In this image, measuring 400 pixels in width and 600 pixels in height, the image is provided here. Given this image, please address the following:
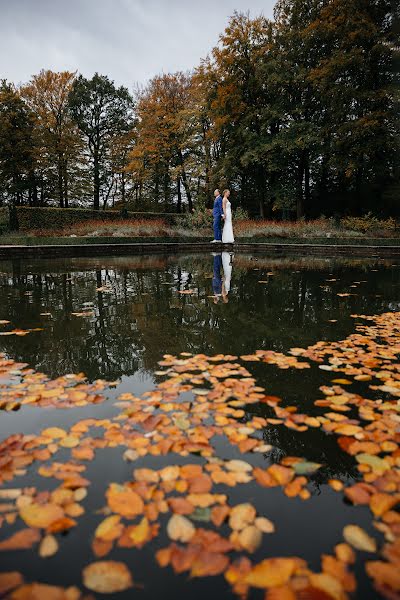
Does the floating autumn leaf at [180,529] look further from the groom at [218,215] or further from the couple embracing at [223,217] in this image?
the groom at [218,215]

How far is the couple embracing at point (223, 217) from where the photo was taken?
45.6ft

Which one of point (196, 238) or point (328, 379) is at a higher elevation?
point (196, 238)

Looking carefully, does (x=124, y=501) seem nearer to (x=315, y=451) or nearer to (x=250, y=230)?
(x=315, y=451)

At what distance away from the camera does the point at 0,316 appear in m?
4.70

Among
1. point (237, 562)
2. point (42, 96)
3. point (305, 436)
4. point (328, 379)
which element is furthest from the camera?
point (42, 96)

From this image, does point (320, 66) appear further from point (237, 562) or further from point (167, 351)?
point (237, 562)

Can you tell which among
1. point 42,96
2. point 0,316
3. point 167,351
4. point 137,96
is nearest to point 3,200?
point 42,96

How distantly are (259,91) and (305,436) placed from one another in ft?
82.2

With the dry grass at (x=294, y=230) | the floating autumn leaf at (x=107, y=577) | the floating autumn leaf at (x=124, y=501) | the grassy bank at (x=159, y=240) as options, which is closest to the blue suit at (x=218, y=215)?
the grassy bank at (x=159, y=240)

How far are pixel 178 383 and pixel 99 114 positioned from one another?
35033 millimetres

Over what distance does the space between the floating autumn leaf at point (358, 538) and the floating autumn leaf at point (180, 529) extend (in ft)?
1.78

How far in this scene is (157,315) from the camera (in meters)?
4.82

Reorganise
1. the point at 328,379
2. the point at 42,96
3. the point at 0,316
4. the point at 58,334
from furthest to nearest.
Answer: the point at 42,96 < the point at 0,316 < the point at 58,334 < the point at 328,379

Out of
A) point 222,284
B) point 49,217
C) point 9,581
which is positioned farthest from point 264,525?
point 49,217
